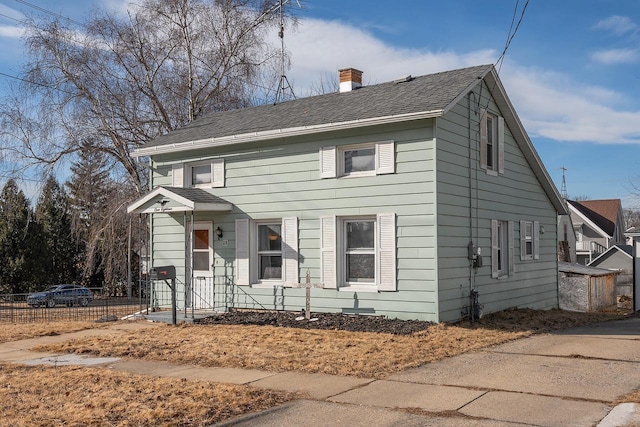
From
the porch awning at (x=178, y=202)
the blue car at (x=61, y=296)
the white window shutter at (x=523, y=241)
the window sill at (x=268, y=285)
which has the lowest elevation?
the blue car at (x=61, y=296)

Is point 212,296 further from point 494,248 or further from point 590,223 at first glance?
point 590,223

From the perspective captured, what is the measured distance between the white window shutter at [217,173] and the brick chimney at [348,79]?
390 cm

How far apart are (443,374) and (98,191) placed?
18657 millimetres

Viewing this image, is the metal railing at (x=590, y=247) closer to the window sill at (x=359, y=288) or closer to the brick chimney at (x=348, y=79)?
the brick chimney at (x=348, y=79)

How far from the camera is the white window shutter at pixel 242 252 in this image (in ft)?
50.2

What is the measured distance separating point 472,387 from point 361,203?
6.40m

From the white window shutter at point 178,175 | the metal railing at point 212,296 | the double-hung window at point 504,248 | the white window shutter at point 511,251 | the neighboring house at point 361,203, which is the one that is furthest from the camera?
the white window shutter at point 178,175

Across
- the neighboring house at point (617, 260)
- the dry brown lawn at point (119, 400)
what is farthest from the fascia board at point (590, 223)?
the dry brown lawn at point (119, 400)

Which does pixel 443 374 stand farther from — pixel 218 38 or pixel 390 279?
pixel 218 38

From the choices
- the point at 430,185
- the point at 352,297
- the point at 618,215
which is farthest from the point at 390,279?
the point at 618,215

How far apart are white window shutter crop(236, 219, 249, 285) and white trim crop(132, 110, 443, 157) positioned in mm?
1984

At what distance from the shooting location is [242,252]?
15.4 meters

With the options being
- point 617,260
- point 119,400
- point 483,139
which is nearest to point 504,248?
point 483,139

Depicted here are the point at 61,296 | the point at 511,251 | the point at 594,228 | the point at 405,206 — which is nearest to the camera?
the point at 405,206
